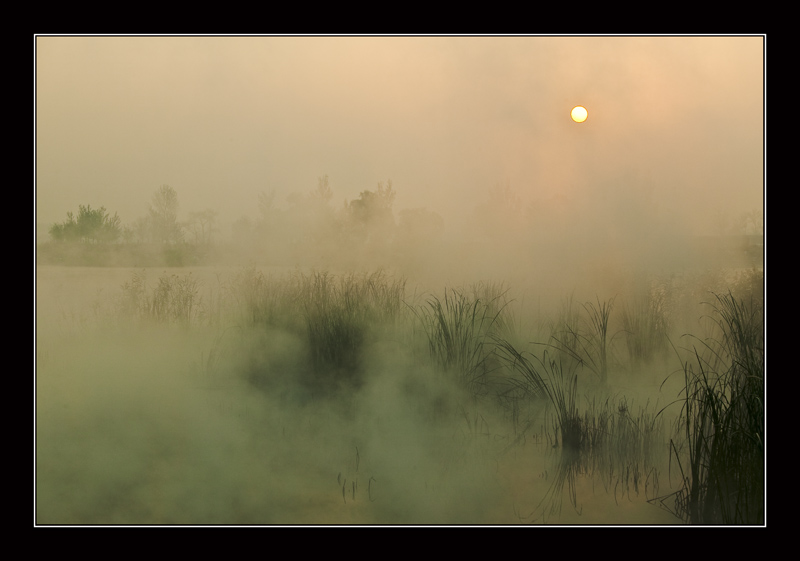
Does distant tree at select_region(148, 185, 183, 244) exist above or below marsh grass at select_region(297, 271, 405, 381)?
above

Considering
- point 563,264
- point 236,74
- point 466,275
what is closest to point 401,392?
point 466,275

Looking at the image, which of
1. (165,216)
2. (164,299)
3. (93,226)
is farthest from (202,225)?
(93,226)

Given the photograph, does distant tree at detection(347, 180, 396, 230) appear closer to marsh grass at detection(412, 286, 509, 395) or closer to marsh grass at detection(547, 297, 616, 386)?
marsh grass at detection(412, 286, 509, 395)

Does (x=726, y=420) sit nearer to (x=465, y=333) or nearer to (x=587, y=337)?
(x=587, y=337)

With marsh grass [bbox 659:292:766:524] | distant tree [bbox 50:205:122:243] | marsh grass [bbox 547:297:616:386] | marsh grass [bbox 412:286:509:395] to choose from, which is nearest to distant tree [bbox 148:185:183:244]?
distant tree [bbox 50:205:122:243]

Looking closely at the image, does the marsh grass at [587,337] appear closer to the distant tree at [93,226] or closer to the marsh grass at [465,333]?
the marsh grass at [465,333]
